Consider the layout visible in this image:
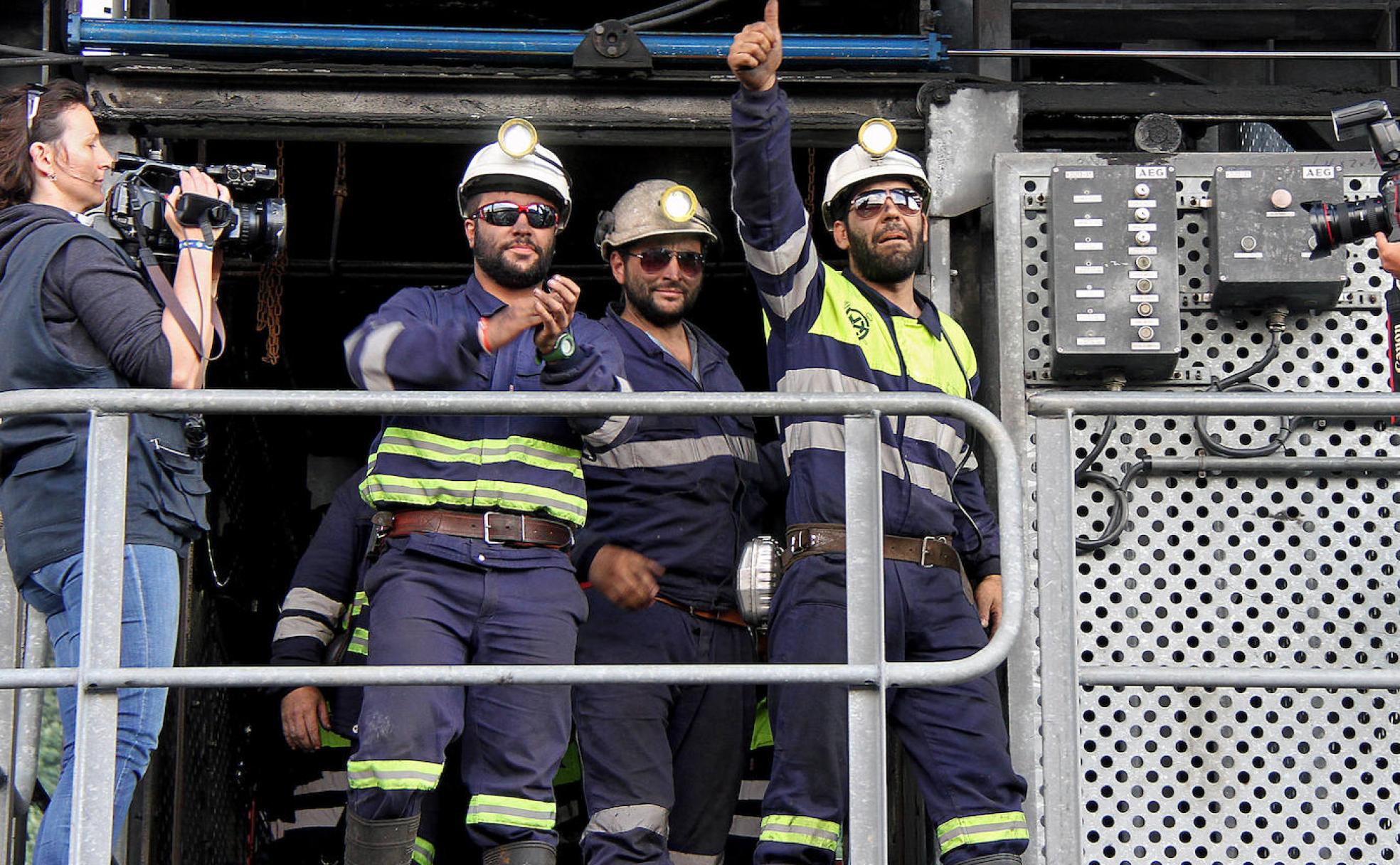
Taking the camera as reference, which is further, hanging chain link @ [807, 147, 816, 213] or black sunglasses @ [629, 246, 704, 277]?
hanging chain link @ [807, 147, 816, 213]

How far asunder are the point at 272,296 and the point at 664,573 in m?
1.98

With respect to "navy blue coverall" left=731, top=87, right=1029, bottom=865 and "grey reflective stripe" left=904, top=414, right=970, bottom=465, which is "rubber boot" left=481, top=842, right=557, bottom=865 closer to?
"navy blue coverall" left=731, top=87, right=1029, bottom=865

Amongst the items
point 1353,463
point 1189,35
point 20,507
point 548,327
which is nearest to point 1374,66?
point 1189,35

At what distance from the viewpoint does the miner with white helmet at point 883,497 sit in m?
4.36

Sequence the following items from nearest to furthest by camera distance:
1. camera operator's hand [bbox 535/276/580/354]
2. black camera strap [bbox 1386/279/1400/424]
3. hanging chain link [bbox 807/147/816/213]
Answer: camera operator's hand [bbox 535/276/580/354] → black camera strap [bbox 1386/279/1400/424] → hanging chain link [bbox 807/147/816/213]

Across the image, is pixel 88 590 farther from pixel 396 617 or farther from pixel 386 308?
pixel 386 308

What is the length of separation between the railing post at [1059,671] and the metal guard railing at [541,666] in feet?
0.29

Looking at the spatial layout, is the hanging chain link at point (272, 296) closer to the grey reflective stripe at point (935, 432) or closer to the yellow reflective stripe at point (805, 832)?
the grey reflective stripe at point (935, 432)

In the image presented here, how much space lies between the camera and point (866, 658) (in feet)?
12.2

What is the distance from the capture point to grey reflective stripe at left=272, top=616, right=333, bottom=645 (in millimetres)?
5230

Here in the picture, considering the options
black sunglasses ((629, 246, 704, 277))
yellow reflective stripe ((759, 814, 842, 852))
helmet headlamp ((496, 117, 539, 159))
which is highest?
helmet headlamp ((496, 117, 539, 159))

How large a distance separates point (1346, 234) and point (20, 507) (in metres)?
3.47

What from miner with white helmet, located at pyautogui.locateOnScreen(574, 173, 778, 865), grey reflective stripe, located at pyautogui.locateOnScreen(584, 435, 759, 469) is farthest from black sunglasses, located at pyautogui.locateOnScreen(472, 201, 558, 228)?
grey reflective stripe, located at pyautogui.locateOnScreen(584, 435, 759, 469)

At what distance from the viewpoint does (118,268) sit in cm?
425
